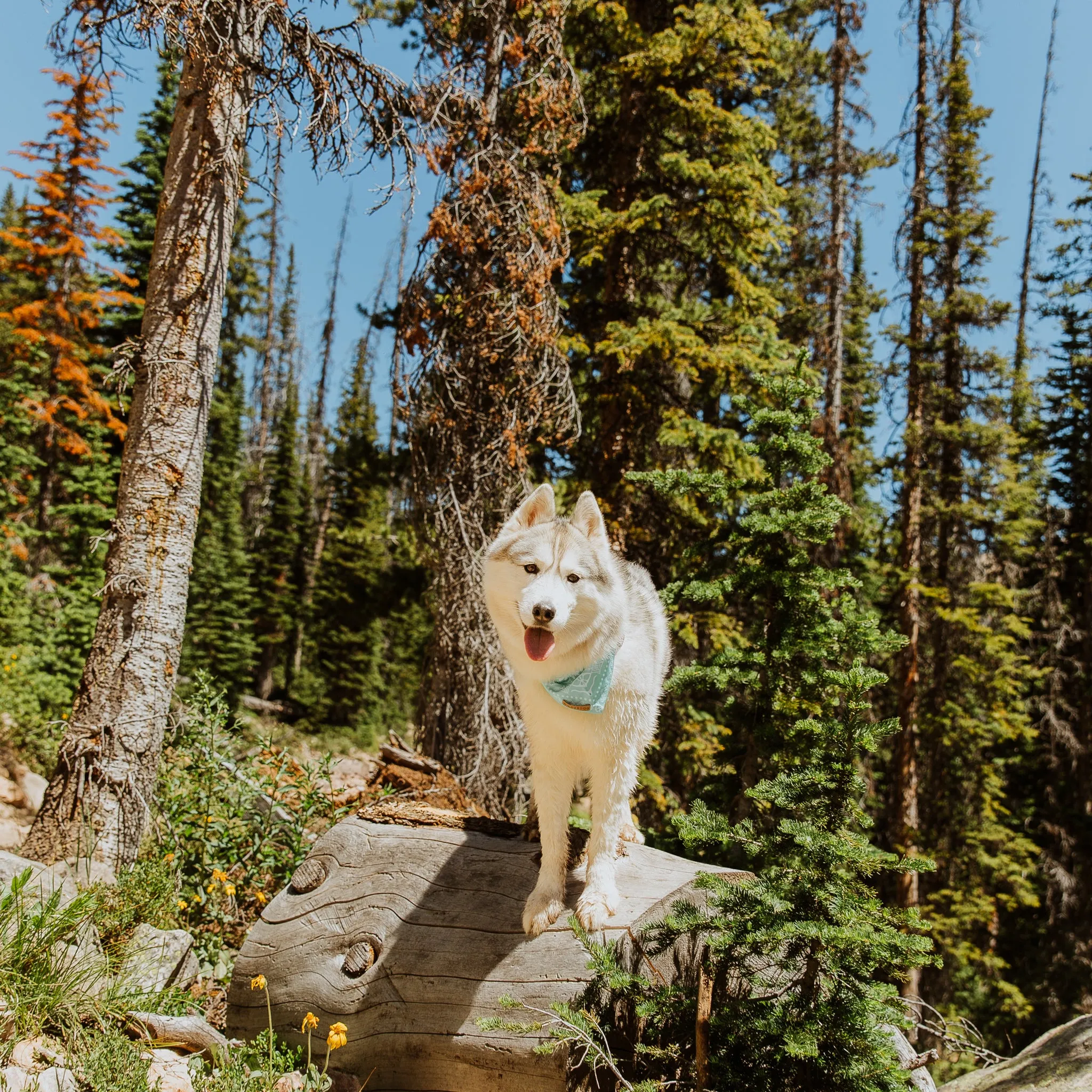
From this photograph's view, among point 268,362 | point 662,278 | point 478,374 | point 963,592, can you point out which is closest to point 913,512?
point 963,592

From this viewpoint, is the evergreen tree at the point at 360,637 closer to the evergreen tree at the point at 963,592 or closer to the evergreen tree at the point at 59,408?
the evergreen tree at the point at 59,408

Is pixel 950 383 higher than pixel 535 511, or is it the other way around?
pixel 950 383

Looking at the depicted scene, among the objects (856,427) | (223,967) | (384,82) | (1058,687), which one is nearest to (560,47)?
(384,82)

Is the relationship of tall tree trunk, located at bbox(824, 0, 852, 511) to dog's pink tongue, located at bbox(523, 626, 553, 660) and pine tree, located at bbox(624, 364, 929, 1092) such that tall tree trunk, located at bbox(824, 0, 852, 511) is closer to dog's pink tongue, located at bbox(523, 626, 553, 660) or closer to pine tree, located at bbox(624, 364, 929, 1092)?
pine tree, located at bbox(624, 364, 929, 1092)

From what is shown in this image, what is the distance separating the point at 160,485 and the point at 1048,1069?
6.11 meters

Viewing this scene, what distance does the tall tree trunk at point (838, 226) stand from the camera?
559 inches

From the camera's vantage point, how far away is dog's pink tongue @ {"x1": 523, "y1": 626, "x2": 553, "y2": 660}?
329 cm

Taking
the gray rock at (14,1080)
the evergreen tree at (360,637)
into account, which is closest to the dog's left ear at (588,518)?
the gray rock at (14,1080)

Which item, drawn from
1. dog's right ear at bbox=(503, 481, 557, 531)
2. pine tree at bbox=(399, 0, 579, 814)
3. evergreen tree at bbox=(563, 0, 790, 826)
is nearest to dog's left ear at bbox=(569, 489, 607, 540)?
dog's right ear at bbox=(503, 481, 557, 531)

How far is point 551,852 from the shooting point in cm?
361

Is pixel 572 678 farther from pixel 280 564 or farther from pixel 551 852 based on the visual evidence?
pixel 280 564

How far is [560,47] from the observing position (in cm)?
811

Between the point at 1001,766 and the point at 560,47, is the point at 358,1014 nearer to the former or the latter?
the point at 560,47

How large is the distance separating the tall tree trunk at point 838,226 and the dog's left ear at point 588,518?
443 inches
